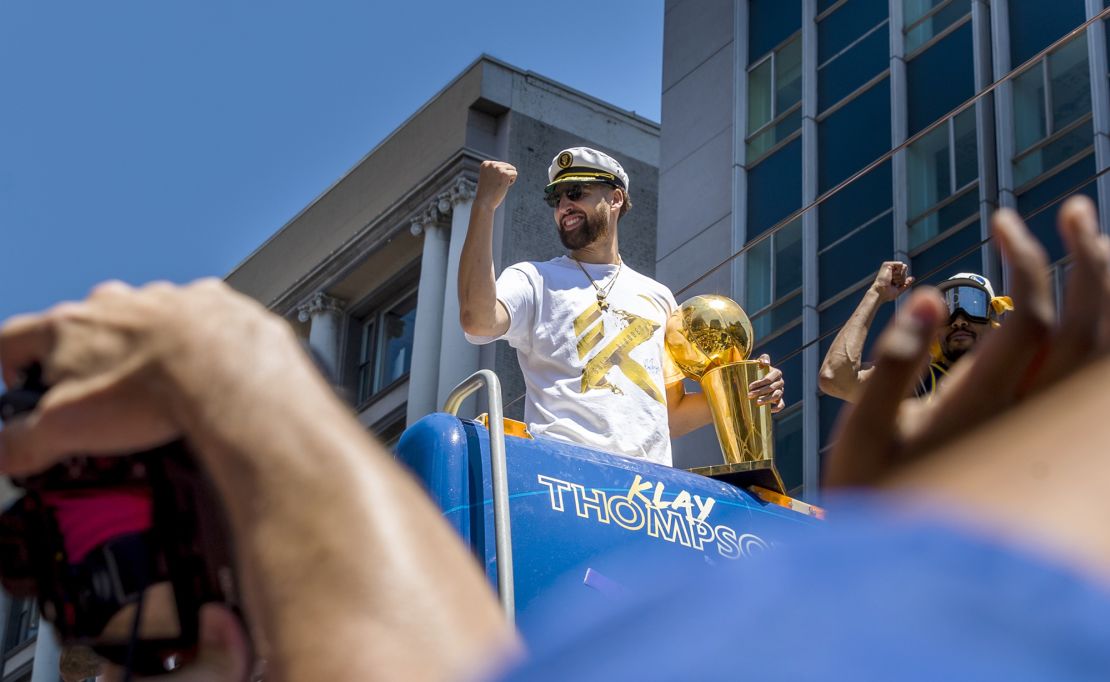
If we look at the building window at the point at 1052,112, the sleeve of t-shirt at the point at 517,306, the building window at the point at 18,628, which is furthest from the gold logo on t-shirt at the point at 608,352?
the building window at the point at 18,628

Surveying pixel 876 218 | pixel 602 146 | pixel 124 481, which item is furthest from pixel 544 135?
Result: pixel 124 481

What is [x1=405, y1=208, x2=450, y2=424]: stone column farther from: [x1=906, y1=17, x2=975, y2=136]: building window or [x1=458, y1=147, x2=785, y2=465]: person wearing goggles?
[x1=458, y1=147, x2=785, y2=465]: person wearing goggles

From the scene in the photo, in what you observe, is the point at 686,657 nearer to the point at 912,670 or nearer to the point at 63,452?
the point at 912,670

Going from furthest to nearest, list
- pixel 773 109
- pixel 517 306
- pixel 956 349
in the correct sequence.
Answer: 1. pixel 773 109
2. pixel 517 306
3. pixel 956 349

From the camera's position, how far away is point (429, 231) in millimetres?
23250

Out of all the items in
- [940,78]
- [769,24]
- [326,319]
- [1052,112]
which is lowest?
[1052,112]

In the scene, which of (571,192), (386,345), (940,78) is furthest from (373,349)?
(571,192)

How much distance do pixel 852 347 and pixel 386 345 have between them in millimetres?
19143

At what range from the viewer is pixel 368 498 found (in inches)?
41.1

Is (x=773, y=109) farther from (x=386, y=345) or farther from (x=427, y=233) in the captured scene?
(x=386, y=345)

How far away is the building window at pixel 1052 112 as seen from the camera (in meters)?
15.4

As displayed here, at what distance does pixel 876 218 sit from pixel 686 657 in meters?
16.9

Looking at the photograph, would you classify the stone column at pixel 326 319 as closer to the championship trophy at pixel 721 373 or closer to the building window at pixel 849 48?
the building window at pixel 849 48

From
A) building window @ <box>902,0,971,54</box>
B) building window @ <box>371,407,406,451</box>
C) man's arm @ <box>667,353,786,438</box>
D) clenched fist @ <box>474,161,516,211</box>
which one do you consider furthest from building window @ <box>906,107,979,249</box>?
clenched fist @ <box>474,161,516,211</box>
